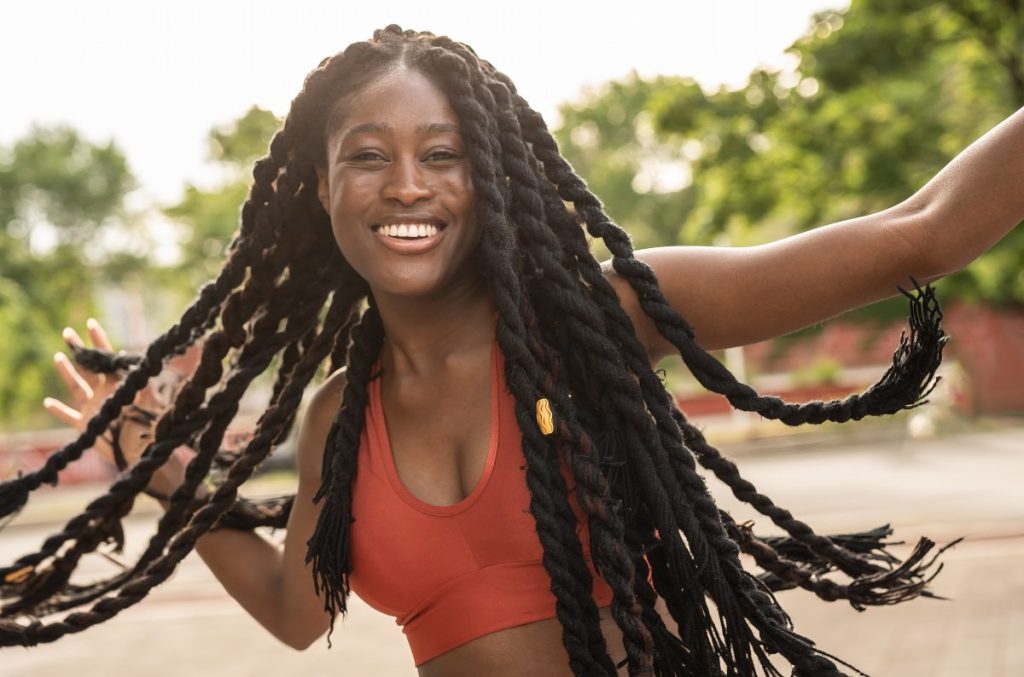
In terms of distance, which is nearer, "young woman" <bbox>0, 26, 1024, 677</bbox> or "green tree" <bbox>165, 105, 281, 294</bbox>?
"young woman" <bbox>0, 26, 1024, 677</bbox>

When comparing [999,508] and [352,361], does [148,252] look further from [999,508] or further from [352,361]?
[352,361]

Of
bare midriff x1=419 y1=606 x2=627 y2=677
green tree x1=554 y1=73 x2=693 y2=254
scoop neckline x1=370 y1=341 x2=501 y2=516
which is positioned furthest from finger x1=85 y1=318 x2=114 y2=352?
green tree x1=554 y1=73 x2=693 y2=254

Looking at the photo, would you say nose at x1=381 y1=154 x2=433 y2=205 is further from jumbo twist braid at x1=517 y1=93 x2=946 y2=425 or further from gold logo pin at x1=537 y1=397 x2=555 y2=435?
gold logo pin at x1=537 y1=397 x2=555 y2=435

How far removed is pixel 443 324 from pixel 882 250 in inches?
31.3

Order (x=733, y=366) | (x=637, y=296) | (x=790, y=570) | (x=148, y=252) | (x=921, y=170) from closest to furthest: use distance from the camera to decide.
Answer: (x=637, y=296) < (x=790, y=570) < (x=921, y=170) < (x=733, y=366) < (x=148, y=252)

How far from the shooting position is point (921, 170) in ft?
44.2

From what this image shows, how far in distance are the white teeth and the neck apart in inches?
6.9

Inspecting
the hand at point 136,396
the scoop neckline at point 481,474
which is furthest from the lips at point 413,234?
the hand at point 136,396

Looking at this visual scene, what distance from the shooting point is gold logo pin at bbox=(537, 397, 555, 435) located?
76.9 inches

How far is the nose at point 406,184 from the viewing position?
2.02 m

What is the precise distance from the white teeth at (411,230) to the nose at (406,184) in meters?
0.04

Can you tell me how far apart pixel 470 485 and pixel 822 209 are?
12589 mm

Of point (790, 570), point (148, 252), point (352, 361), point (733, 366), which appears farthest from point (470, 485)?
point (148, 252)

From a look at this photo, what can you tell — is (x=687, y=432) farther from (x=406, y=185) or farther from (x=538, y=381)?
(x=406, y=185)
